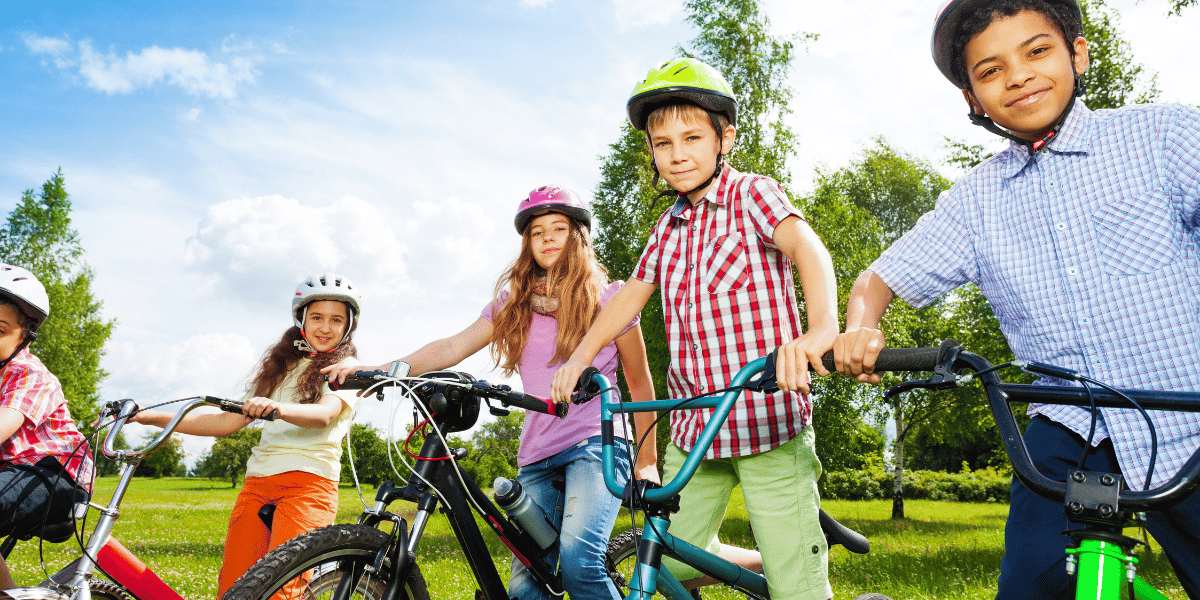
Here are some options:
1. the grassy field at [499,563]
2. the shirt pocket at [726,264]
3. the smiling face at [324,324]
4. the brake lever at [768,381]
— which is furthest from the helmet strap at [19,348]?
the brake lever at [768,381]

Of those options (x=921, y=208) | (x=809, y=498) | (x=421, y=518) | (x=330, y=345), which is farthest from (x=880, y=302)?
(x=921, y=208)

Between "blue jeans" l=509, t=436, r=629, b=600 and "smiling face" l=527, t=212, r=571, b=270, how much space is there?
3.34 ft

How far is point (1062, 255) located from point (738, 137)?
17343 mm

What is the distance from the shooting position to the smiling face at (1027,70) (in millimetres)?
2342

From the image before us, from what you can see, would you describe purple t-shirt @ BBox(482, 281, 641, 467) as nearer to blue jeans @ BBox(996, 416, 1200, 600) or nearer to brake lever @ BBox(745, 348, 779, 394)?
brake lever @ BBox(745, 348, 779, 394)

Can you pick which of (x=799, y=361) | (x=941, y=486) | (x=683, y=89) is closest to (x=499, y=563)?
(x=683, y=89)

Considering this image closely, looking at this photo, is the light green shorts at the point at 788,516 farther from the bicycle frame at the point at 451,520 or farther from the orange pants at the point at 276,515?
the orange pants at the point at 276,515

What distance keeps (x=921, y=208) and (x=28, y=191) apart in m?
35.0

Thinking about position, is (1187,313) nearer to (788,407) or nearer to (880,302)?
(880,302)

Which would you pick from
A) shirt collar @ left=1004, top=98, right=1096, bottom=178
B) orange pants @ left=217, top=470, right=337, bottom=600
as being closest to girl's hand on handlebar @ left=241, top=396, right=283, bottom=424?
orange pants @ left=217, top=470, right=337, bottom=600

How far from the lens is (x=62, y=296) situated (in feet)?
96.7

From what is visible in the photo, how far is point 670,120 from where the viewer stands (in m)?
3.12

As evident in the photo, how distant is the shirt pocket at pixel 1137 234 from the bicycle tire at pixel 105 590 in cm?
432

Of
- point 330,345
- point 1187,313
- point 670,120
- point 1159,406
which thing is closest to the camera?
point 1159,406
